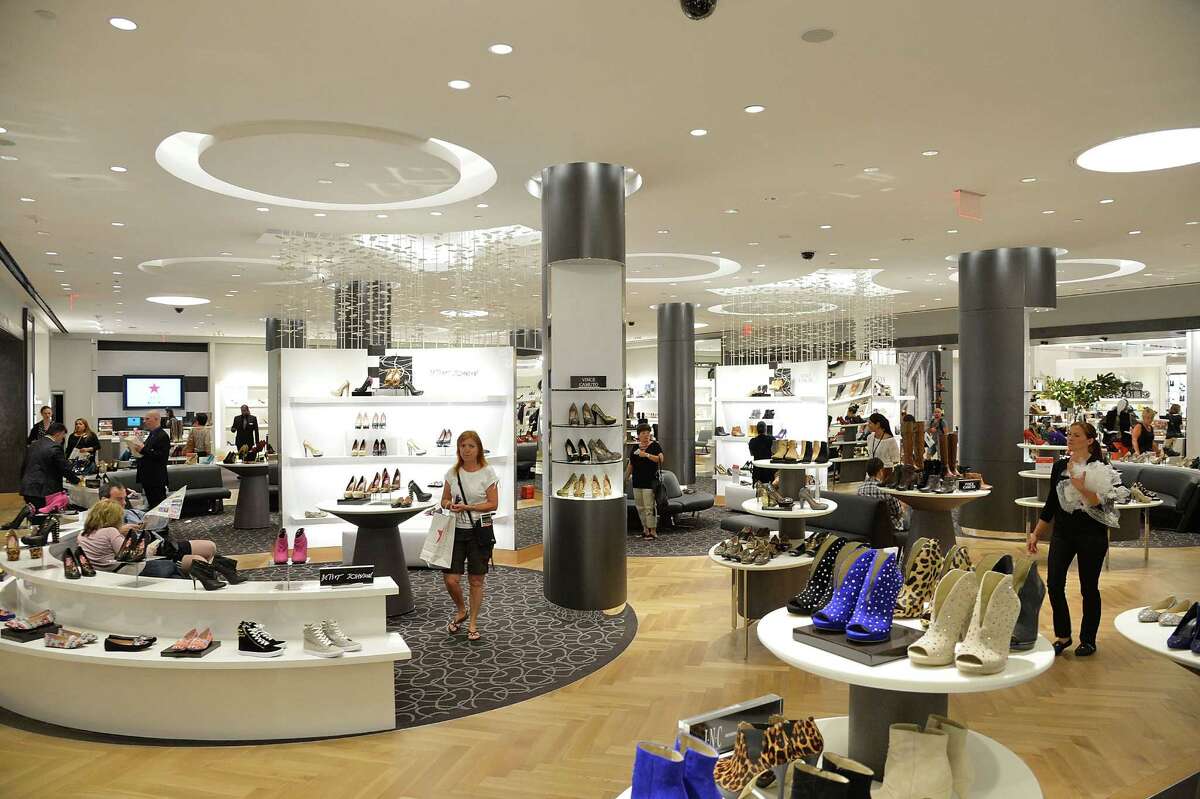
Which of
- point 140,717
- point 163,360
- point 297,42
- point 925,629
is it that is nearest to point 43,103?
point 297,42

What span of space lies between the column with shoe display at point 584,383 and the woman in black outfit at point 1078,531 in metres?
3.16

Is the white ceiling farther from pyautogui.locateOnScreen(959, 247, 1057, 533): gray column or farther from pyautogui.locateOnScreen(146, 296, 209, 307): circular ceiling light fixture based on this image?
pyautogui.locateOnScreen(146, 296, 209, 307): circular ceiling light fixture

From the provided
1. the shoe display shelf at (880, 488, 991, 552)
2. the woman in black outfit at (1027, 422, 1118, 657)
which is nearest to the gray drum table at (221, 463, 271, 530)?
the shoe display shelf at (880, 488, 991, 552)

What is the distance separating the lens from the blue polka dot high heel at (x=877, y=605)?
2.29 meters

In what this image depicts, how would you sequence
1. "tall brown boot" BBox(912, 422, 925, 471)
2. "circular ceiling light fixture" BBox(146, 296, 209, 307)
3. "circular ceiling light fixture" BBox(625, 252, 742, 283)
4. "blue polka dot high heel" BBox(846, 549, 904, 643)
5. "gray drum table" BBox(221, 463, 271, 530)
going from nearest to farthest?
"blue polka dot high heel" BBox(846, 549, 904, 643), "tall brown boot" BBox(912, 422, 925, 471), "gray drum table" BBox(221, 463, 271, 530), "circular ceiling light fixture" BBox(625, 252, 742, 283), "circular ceiling light fixture" BBox(146, 296, 209, 307)

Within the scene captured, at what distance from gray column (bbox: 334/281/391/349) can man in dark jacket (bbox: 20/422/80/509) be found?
3.51 meters

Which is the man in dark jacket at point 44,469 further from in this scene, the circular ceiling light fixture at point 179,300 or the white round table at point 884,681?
the white round table at point 884,681

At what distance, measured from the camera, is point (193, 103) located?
540cm

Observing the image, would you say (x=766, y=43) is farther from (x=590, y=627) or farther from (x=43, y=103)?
(x=43, y=103)

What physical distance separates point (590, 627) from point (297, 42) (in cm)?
442

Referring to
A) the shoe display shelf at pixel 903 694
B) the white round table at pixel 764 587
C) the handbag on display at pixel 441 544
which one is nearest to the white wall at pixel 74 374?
the handbag on display at pixel 441 544

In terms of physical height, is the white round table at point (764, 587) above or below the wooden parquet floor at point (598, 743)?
above

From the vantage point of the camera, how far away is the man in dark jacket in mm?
9477

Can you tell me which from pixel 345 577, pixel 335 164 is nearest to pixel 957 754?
pixel 345 577
